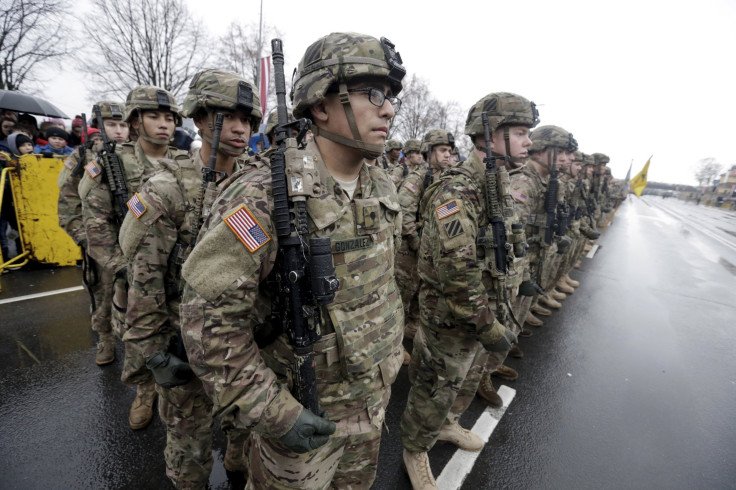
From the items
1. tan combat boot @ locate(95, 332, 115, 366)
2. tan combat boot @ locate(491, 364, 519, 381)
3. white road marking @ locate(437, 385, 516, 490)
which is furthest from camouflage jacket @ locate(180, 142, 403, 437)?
tan combat boot @ locate(95, 332, 115, 366)

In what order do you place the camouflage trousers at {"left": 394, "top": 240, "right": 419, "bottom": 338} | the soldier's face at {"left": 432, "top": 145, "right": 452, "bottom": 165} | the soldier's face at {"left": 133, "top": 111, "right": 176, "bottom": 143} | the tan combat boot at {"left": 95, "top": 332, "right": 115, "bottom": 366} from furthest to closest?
1. the soldier's face at {"left": 432, "top": 145, "right": 452, "bottom": 165}
2. the camouflage trousers at {"left": 394, "top": 240, "right": 419, "bottom": 338}
3. the tan combat boot at {"left": 95, "top": 332, "right": 115, "bottom": 366}
4. the soldier's face at {"left": 133, "top": 111, "right": 176, "bottom": 143}

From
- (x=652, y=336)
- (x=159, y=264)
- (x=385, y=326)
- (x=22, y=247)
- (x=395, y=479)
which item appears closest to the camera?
(x=385, y=326)

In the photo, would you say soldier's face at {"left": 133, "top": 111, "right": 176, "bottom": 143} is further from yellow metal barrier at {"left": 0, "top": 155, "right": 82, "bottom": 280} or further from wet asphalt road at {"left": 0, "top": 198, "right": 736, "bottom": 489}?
yellow metal barrier at {"left": 0, "top": 155, "right": 82, "bottom": 280}

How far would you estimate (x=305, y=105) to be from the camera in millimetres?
1487

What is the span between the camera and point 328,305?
1.41 m

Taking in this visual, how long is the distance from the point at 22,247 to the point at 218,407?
807 centimetres

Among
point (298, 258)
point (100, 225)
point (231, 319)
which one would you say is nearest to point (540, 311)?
point (298, 258)

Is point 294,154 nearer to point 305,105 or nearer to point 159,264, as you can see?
point 305,105

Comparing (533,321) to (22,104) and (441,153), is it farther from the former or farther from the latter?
(22,104)

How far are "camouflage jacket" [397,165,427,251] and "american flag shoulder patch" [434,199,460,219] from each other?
7.43 feet

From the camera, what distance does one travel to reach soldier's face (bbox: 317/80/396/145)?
1438 millimetres

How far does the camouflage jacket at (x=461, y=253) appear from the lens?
2.14 metres

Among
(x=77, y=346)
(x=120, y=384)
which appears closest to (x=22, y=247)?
(x=77, y=346)

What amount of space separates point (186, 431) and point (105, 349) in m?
2.51
